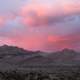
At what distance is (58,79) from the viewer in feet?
290

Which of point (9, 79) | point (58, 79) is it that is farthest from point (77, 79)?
point (9, 79)

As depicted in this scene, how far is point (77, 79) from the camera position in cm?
8606

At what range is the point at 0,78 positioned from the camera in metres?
84.8

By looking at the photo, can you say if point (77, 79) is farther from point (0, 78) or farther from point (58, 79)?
point (0, 78)

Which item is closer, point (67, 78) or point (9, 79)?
point (9, 79)

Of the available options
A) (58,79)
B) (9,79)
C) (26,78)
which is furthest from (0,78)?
(58,79)

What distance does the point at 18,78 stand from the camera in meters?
88.8

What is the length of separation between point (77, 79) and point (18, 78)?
14219 millimetres

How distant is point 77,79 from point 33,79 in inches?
405

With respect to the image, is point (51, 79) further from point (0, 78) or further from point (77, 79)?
point (0, 78)

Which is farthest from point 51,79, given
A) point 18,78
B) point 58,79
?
point 18,78

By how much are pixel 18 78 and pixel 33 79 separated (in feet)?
15.2

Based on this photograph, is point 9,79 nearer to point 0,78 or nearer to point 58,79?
point 0,78

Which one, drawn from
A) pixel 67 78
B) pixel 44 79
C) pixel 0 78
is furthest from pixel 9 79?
pixel 67 78
